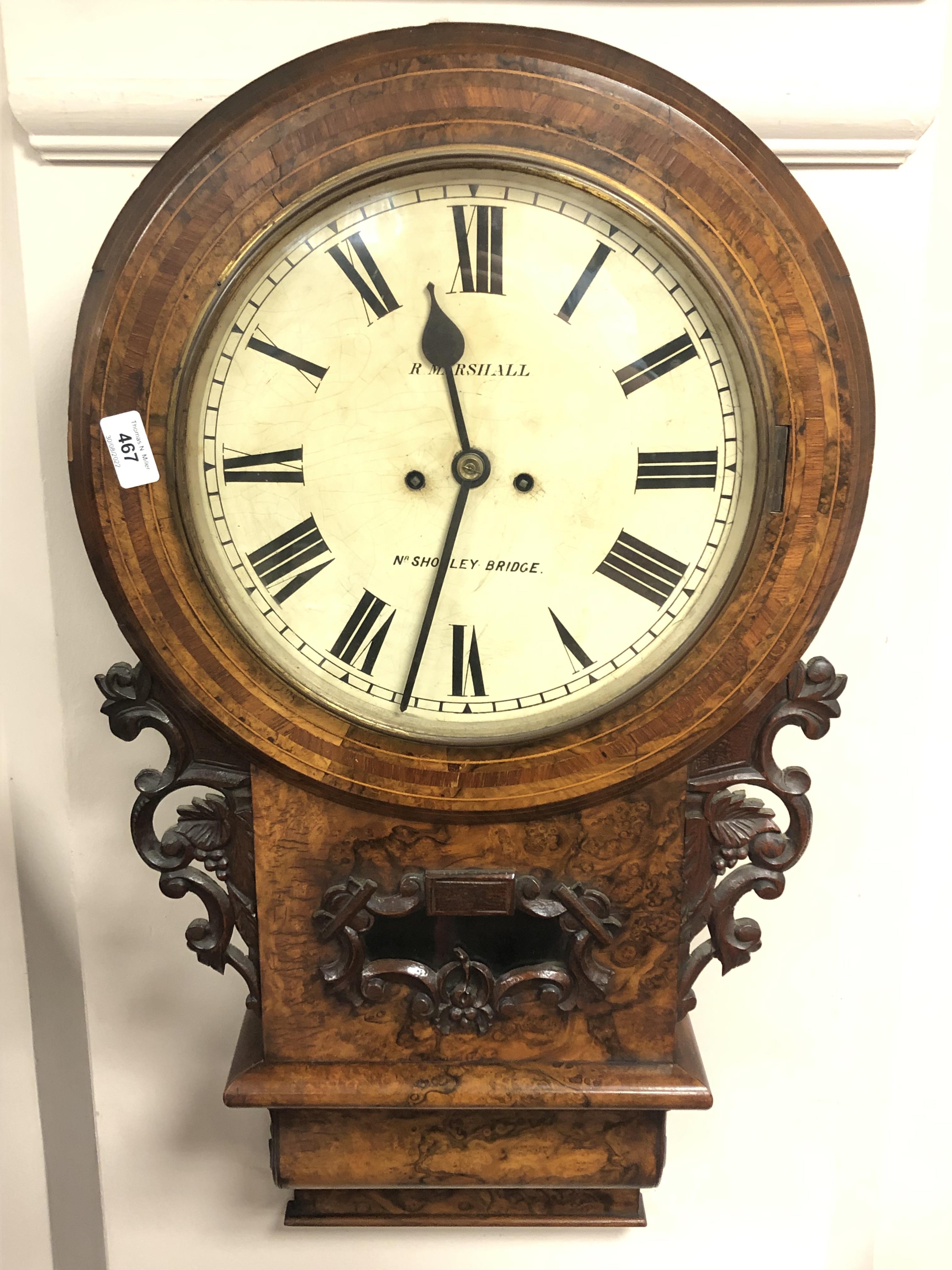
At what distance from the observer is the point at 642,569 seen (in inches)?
28.9

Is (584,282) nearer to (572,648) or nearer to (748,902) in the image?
(572,648)

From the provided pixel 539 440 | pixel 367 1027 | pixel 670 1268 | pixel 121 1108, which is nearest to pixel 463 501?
pixel 539 440

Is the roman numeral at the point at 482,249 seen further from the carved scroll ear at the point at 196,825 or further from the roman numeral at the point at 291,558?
the carved scroll ear at the point at 196,825

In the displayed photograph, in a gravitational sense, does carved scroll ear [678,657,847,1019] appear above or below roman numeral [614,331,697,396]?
below

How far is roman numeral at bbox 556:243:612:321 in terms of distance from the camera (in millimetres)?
690

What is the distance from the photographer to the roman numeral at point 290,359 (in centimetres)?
70

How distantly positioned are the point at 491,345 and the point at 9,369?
1.51ft

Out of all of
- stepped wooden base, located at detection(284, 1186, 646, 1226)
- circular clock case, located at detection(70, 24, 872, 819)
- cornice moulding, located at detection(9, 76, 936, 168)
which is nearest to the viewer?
circular clock case, located at detection(70, 24, 872, 819)

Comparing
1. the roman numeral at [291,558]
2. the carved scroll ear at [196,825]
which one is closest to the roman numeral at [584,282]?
the roman numeral at [291,558]

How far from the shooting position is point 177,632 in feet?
A: 2.41

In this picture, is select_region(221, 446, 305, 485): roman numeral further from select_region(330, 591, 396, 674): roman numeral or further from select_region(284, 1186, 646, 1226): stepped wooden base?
select_region(284, 1186, 646, 1226): stepped wooden base

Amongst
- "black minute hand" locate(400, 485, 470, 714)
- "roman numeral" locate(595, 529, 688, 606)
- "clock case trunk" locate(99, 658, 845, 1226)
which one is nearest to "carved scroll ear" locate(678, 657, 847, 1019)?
"clock case trunk" locate(99, 658, 845, 1226)

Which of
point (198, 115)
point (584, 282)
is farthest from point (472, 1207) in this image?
point (198, 115)

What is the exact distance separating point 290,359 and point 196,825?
0.36 metres
